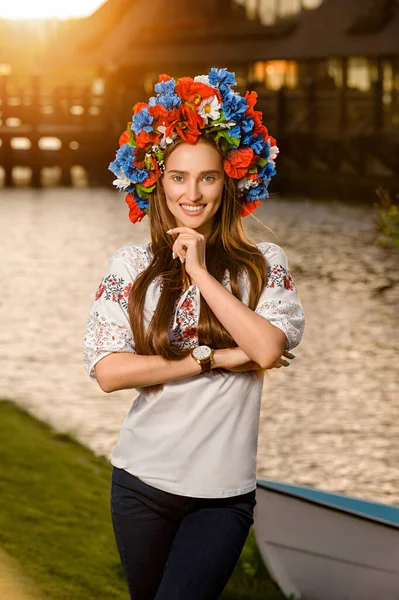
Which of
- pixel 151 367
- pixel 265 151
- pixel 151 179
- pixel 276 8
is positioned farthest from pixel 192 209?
pixel 276 8

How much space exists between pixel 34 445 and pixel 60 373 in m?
2.93

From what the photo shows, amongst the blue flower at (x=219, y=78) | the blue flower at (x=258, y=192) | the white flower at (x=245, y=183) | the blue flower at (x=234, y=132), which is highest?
the blue flower at (x=219, y=78)

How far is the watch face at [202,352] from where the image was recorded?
2482 mm

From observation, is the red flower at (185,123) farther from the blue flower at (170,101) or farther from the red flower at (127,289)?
the red flower at (127,289)

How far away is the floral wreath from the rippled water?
0.24 metres

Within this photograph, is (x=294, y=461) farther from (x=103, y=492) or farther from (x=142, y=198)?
(x=142, y=198)

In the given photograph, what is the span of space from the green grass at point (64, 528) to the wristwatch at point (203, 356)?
201 centimetres

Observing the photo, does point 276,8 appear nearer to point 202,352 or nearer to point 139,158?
point 139,158

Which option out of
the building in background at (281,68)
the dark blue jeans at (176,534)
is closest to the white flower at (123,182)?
the dark blue jeans at (176,534)

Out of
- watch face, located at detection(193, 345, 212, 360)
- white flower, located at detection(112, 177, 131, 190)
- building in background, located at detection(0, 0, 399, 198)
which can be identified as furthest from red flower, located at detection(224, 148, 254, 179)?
building in background, located at detection(0, 0, 399, 198)

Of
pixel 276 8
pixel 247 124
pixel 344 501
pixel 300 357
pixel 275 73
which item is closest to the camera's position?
pixel 247 124

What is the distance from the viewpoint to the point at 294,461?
7375 mm

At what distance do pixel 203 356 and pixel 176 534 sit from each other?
1.20ft

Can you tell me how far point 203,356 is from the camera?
248cm
